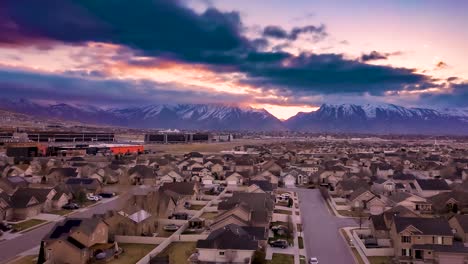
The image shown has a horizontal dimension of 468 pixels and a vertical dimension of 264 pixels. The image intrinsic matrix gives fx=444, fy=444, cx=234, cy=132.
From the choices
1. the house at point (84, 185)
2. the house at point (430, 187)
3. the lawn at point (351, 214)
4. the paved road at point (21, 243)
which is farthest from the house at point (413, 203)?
the house at point (84, 185)

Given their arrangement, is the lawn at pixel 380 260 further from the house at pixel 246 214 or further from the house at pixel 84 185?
the house at pixel 84 185

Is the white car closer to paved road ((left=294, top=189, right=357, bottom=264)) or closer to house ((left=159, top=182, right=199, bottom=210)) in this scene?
house ((left=159, top=182, right=199, bottom=210))

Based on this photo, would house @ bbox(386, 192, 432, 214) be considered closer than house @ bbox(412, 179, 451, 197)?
→ Yes

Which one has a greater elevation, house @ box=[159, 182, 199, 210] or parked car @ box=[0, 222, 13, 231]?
house @ box=[159, 182, 199, 210]

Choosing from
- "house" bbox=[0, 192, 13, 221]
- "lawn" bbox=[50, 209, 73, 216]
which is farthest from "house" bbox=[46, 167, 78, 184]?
"house" bbox=[0, 192, 13, 221]

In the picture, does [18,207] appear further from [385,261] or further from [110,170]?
[385,261]

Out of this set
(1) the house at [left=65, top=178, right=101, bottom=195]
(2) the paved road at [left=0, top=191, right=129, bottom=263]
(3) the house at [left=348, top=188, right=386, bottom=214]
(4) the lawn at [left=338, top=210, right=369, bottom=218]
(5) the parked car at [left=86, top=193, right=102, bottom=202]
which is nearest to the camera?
(2) the paved road at [left=0, top=191, right=129, bottom=263]
